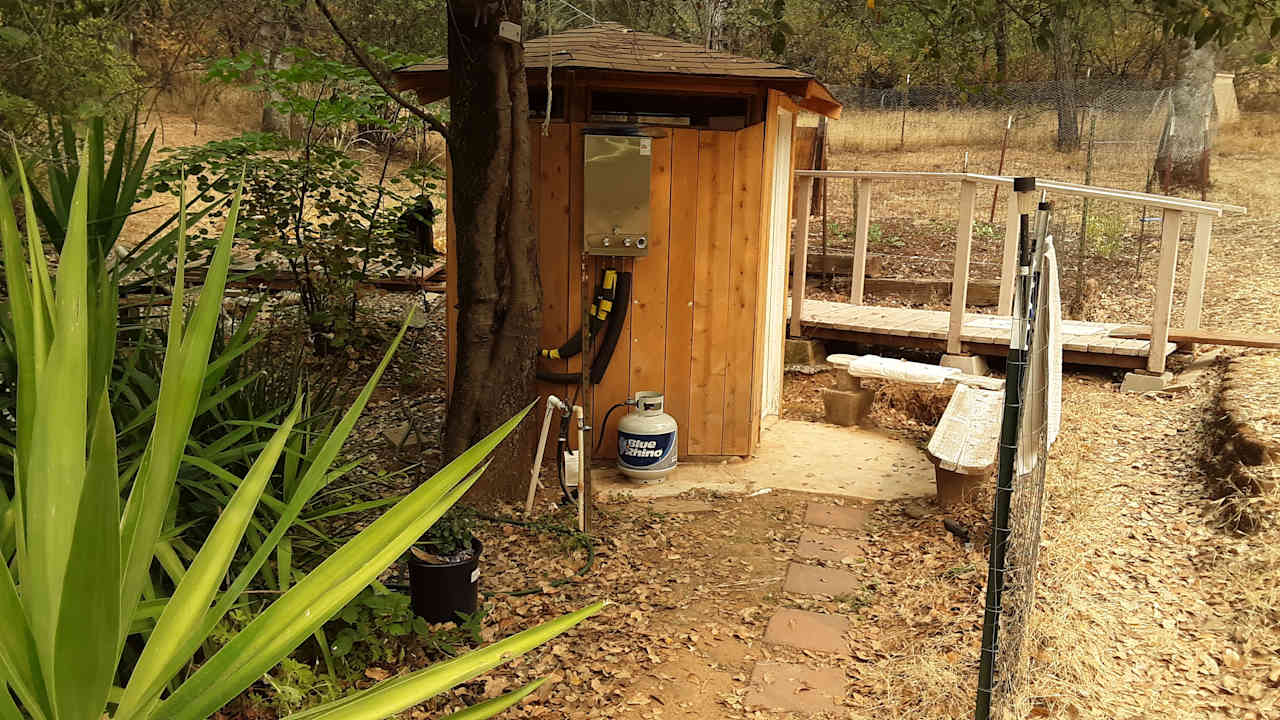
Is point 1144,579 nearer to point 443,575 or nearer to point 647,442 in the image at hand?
point 647,442

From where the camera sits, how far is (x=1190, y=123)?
13977mm

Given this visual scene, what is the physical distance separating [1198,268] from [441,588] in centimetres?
625

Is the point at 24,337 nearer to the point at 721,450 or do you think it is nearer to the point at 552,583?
the point at 552,583

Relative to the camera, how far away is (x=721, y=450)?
598 cm

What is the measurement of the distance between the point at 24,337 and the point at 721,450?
4.88m

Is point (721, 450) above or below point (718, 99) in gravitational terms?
below

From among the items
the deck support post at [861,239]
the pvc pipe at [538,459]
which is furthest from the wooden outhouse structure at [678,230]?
the deck support post at [861,239]

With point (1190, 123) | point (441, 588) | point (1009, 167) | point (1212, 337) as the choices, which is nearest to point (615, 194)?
point (441, 588)

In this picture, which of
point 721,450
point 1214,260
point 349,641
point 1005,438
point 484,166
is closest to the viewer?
point 1005,438

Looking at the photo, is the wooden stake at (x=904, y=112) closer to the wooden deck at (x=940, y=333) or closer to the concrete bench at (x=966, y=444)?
the wooden deck at (x=940, y=333)

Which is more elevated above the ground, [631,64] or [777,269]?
[631,64]

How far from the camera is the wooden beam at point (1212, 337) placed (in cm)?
727

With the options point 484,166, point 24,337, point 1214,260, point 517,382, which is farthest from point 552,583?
point 1214,260

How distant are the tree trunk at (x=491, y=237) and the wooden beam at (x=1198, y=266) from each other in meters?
4.87
